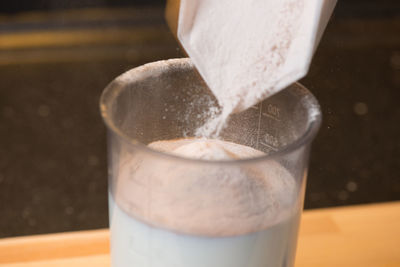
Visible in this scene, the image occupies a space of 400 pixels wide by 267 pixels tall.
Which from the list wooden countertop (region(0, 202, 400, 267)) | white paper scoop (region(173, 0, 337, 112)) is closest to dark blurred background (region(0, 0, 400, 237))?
wooden countertop (region(0, 202, 400, 267))

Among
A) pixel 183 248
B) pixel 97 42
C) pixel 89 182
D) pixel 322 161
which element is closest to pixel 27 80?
pixel 97 42

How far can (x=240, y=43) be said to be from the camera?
46 cm

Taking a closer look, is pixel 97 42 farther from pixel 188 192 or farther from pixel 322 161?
pixel 188 192

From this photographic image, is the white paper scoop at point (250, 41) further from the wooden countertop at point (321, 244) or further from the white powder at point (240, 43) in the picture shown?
the wooden countertop at point (321, 244)

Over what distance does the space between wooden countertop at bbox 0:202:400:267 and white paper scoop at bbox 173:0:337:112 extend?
23 cm

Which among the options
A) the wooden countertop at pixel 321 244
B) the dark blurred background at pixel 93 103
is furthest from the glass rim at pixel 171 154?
the dark blurred background at pixel 93 103

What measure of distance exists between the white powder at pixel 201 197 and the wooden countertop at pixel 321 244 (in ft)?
0.64

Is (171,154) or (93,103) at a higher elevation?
(171,154)

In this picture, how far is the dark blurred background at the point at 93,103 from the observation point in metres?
1.18

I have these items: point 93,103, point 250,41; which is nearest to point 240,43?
point 250,41

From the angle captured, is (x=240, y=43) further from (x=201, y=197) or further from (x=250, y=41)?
(x=201, y=197)

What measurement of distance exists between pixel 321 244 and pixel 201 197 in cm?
28

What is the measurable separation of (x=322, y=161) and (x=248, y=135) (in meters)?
0.81

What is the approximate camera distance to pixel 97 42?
1631 mm
